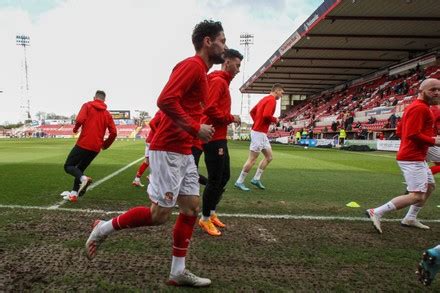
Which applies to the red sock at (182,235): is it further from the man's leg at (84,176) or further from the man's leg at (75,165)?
the man's leg at (75,165)

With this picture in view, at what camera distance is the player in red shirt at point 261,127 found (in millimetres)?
Result: 7883

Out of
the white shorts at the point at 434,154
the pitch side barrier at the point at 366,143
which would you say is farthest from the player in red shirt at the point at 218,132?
the pitch side barrier at the point at 366,143

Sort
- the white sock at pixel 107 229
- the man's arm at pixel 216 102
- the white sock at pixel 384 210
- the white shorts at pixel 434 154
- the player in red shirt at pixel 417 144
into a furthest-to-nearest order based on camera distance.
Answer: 1. the white shorts at pixel 434 154
2. the white sock at pixel 384 210
3. the player in red shirt at pixel 417 144
4. the man's arm at pixel 216 102
5. the white sock at pixel 107 229

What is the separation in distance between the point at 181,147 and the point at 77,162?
13.5 feet

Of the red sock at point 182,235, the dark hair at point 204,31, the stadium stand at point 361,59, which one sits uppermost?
the stadium stand at point 361,59

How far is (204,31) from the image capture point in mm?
3092

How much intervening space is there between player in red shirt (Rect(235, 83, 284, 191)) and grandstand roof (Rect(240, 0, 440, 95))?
51.1ft

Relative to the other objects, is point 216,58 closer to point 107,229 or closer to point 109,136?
point 107,229

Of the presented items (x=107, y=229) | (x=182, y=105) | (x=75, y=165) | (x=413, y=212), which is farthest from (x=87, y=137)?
(x=413, y=212)

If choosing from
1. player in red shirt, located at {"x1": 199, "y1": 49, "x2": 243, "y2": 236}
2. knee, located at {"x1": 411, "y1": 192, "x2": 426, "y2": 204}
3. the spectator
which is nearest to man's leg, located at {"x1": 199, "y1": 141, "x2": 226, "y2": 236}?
player in red shirt, located at {"x1": 199, "y1": 49, "x2": 243, "y2": 236}

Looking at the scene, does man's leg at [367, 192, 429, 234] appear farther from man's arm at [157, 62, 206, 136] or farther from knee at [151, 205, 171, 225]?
man's arm at [157, 62, 206, 136]

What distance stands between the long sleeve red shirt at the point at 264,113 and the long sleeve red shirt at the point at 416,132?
10.7ft

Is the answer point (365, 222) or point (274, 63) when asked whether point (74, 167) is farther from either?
point (274, 63)

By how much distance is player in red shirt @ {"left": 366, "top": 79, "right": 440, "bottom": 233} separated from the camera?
4.52 metres
